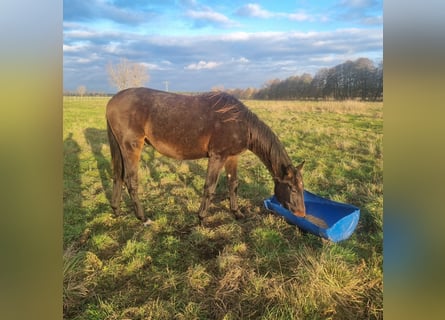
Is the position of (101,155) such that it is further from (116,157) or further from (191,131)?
(191,131)

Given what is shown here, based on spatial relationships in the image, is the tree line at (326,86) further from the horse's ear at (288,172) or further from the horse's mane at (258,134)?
the horse's ear at (288,172)

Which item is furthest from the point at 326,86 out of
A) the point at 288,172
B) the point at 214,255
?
the point at 214,255

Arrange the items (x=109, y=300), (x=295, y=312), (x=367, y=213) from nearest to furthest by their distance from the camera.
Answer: (x=295, y=312) → (x=109, y=300) → (x=367, y=213)

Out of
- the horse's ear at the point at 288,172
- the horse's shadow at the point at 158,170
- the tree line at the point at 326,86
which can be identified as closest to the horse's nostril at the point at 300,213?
the horse's ear at the point at 288,172

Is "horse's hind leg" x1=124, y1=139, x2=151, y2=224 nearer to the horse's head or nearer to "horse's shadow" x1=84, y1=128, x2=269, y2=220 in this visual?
"horse's shadow" x1=84, y1=128, x2=269, y2=220

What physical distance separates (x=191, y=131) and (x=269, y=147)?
1386 mm

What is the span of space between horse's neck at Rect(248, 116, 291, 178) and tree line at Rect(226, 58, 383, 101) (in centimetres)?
1090

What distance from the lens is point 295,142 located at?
11367mm

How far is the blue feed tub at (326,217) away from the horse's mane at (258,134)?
27.5 inches

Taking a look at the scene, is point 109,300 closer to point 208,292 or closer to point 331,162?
point 208,292

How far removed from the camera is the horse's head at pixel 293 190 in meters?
4.81
